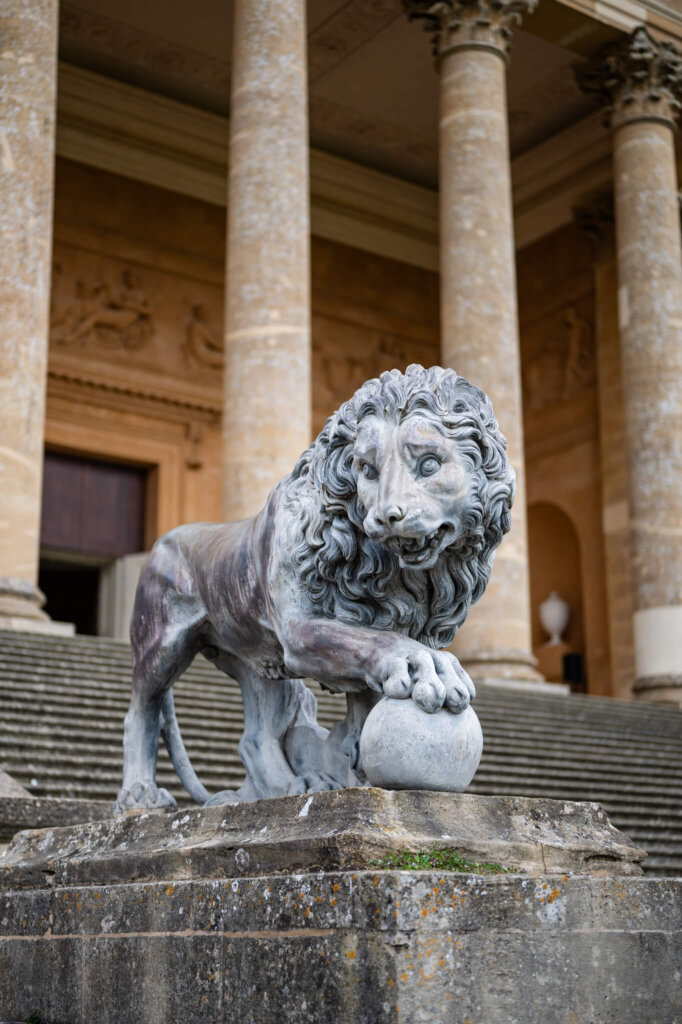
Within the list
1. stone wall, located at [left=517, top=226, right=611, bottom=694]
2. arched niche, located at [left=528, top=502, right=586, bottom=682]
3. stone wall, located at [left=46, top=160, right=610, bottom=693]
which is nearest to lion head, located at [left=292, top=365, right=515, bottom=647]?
stone wall, located at [left=46, top=160, right=610, bottom=693]

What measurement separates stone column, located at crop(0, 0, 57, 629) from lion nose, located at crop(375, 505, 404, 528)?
7760 millimetres

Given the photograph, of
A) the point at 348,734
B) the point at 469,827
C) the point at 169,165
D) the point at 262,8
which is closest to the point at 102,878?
the point at 348,734

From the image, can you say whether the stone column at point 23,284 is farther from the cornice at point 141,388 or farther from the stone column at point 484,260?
the cornice at point 141,388

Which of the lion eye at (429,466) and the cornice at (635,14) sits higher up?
the cornice at (635,14)

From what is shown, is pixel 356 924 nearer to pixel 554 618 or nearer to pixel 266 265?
pixel 266 265

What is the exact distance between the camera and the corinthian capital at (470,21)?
15.5 meters

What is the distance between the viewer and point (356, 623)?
3.60m

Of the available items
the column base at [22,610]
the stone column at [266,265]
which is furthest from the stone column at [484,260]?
the column base at [22,610]

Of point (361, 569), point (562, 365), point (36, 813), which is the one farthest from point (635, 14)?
point (361, 569)

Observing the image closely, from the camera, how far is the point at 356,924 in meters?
2.88

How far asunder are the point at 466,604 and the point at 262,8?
1120 centimetres

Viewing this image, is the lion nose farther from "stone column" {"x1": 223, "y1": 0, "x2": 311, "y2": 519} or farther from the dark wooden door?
the dark wooden door

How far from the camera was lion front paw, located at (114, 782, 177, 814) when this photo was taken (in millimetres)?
4082

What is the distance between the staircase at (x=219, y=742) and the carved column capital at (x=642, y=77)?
28.0ft
